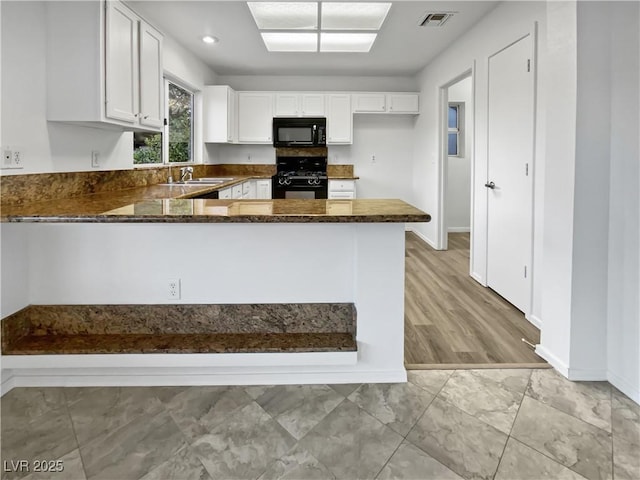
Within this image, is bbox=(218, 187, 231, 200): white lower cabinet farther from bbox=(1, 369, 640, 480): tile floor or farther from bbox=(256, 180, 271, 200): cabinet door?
Answer: bbox=(1, 369, 640, 480): tile floor

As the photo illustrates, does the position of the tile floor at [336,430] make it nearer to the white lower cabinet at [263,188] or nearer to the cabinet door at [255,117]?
the white lower cabinet at [263,188]

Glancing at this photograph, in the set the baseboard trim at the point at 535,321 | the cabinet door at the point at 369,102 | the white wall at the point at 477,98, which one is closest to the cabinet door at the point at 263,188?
the cabinet door at the point at 369,102

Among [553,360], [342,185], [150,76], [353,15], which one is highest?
[353,15]

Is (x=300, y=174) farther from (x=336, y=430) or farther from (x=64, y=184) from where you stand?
(x=336, y=430)

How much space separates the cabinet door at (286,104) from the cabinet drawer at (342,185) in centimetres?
113

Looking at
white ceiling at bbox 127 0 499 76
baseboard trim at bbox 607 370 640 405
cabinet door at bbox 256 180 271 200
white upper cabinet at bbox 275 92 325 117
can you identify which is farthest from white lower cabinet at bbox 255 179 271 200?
baseboard trim at bbox 607 370 640 405

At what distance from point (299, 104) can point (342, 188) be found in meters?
1.34

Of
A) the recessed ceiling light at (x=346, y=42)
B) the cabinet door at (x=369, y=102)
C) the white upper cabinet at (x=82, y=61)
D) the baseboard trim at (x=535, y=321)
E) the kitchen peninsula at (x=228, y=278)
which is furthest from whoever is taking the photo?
the cabinet door at (x=369, y=102)

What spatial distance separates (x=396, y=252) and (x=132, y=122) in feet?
6.32

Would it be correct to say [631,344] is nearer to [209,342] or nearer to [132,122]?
[209,342]

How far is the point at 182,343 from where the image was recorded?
6.99 feet

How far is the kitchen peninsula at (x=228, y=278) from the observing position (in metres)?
2.13

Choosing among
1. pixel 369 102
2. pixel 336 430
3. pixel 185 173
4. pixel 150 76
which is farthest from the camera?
pixel 369 102

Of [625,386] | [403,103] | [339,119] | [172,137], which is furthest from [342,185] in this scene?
[625,386]
